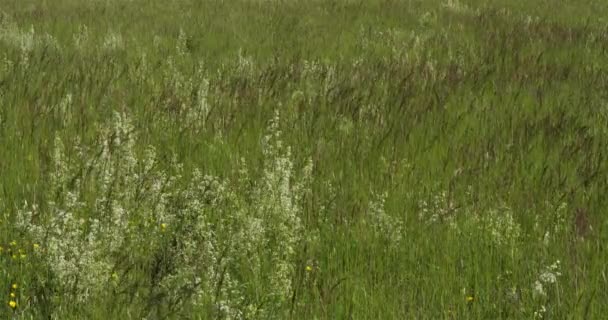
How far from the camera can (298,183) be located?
3.41 metres

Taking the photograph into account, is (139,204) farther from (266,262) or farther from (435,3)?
(435,3)

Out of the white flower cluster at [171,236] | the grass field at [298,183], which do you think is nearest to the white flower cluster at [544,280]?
the grass field at [298,183]

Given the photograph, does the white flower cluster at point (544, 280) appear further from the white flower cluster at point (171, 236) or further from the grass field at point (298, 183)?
the white flower cluster at point (171, 236)

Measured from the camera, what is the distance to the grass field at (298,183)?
2568 millimetres

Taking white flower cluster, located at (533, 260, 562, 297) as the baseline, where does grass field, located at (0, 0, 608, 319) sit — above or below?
below

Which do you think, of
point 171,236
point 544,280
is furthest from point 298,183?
point 544,280

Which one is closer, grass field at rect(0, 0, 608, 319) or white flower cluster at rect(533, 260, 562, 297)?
white flower cluster at rect(533, 260, 562, 297)

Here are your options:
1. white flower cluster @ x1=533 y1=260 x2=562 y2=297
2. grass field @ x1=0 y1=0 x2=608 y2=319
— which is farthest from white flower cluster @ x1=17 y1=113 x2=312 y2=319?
white flower cluster @ x1=533 y1=260 x2=562 y2=297

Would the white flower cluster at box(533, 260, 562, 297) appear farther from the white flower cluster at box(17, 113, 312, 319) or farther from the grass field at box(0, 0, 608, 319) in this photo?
the white flower cluster at box(17, 113, 312, 319)

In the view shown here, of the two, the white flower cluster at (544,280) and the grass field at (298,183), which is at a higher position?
the white flower cluster at (544,280)

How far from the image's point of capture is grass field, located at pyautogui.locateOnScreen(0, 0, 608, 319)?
2.57m

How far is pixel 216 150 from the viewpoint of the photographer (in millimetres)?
4090

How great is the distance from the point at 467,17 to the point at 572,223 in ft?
25.7

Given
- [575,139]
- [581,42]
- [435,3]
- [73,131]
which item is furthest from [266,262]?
[435,3]
